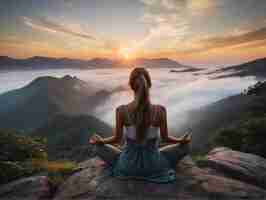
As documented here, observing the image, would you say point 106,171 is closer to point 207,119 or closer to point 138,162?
point 138,162

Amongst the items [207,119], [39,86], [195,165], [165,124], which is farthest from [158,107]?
[39,86]

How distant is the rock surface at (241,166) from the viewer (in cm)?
259

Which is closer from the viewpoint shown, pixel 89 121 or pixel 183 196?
pixel 183 196

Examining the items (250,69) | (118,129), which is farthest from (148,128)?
(250,69)

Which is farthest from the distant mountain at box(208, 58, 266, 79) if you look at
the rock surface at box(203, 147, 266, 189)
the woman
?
the woman

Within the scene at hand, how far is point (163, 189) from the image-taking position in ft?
7.47

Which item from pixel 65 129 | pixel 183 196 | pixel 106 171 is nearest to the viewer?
pixel 183 196

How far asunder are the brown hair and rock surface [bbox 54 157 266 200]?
562mm

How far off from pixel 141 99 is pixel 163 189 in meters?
0.98

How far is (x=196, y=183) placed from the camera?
7.85ft

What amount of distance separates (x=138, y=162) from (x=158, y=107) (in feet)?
2.14

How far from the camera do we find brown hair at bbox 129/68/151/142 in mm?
2178

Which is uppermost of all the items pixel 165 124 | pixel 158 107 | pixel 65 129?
Answer: pixel 158 107

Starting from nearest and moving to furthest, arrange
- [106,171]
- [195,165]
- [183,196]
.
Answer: [183,196], [106,171], [195,165]
